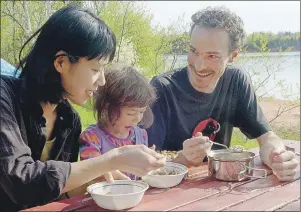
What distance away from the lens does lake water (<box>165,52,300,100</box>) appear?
187 inches

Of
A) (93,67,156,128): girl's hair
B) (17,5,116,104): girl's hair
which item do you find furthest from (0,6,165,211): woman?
(93,67,156,128): girl's hair

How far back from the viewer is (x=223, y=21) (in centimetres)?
258

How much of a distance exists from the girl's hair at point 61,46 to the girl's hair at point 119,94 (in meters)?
0.31

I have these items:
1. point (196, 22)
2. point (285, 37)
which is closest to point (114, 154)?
point (196, 22)

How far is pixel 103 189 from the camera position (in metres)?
1.65

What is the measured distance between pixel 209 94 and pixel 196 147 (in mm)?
745

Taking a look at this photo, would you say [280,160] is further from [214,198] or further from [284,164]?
[214,198]

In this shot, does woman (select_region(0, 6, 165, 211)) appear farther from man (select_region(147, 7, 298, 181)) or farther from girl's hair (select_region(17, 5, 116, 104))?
man (select_region(147, 7, 298, 181))

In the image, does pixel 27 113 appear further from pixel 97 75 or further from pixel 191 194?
pixel 191 194

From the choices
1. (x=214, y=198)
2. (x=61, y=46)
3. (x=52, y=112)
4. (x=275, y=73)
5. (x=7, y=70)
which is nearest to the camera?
(x=214, y=198)

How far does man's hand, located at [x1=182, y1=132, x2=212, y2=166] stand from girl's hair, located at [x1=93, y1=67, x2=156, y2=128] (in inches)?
14.0

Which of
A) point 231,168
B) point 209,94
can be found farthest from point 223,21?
point 231,168

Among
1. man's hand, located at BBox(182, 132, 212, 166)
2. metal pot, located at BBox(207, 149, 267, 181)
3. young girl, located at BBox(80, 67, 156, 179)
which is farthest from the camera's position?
young girl, located at BBox(80, 67, 156, 179)

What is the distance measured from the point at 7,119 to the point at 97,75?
440 mm
